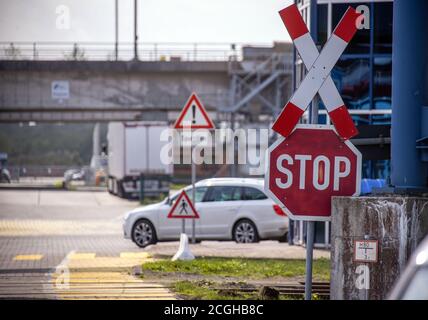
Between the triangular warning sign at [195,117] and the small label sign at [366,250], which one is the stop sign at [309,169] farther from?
the triangular warning sign at [195,117]

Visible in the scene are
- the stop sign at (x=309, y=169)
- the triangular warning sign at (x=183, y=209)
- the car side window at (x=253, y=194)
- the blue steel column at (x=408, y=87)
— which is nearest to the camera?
the stop sign at (x=309, y=169)

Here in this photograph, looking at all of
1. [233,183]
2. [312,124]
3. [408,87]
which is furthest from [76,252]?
[312,124]

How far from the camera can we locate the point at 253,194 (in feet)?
75.6

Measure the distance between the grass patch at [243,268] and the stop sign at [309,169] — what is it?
5.69 m

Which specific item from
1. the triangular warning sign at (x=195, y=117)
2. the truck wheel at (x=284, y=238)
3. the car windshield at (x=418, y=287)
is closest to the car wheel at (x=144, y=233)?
the truck wheel at (x=284, y=238)

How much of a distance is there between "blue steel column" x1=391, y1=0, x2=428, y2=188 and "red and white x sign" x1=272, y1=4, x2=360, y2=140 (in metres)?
1.45

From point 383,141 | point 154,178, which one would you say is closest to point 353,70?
point 383,141

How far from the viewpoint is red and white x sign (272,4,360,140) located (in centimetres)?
860

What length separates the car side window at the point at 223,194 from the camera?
23.1 metres

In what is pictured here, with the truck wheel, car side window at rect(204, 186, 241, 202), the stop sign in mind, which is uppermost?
the stop sign

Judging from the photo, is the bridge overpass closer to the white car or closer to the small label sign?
the white car

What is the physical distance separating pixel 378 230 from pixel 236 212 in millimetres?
13960

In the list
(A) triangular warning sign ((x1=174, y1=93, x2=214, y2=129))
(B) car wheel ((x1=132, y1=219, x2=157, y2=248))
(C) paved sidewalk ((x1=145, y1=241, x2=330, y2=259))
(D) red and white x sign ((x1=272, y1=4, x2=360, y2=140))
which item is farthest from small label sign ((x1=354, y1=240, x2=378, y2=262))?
(B) car wheel ((x1=132, y1=219, x2=157, y2=248))
